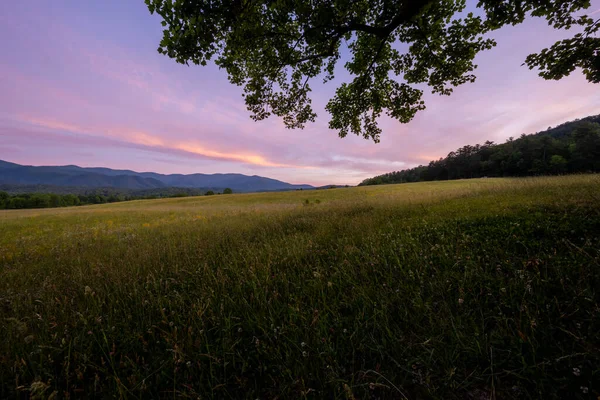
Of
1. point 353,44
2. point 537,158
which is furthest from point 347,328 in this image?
point 537,158

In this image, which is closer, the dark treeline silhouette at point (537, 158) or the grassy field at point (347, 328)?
the grassy field at point (347, 328)

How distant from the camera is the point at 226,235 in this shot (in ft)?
21.1

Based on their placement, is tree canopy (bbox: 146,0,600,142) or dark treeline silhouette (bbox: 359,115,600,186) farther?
dark treeline silhouette (bbox: 359,115,600,186)

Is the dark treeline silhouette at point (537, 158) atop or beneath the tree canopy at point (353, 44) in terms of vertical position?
atop

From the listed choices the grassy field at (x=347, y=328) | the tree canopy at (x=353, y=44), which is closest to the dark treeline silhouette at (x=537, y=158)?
the tree canopy at (x=353, y=44)

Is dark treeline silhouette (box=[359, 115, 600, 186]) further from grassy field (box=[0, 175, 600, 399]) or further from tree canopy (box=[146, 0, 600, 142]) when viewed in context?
grassy field (box=[0, 175, 600, 399])

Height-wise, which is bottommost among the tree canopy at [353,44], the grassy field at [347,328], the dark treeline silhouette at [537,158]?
the grassy field at [347,328]

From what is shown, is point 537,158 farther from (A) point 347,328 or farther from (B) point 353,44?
(A) point 347,328

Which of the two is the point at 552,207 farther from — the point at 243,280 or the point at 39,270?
the point at 39,270

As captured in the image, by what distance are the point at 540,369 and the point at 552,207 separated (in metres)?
5.64

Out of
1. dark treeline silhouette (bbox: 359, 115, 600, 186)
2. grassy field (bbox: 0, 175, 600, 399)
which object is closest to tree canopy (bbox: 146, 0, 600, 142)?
grassy field (bbox: 0, 175, 600, 399)

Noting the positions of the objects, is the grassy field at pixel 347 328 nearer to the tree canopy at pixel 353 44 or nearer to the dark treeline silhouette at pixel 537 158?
the tree canopy at pixel 353 44

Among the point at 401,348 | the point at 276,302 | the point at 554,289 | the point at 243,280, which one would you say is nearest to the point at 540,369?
the point at 401,348

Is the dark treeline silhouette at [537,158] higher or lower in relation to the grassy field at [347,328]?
Result: higher
